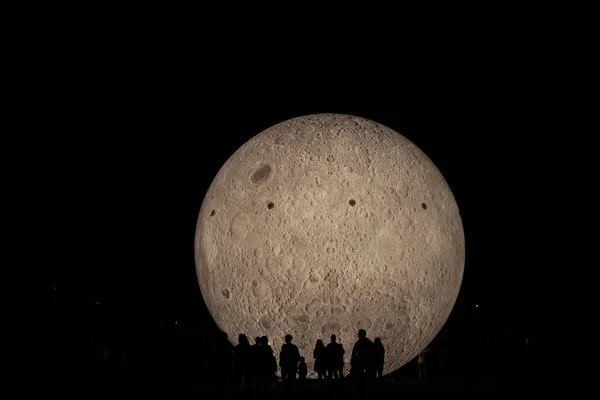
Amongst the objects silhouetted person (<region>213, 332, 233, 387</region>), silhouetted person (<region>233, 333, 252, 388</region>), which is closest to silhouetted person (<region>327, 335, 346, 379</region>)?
silhouetted person (<region>233, 333, 252, 388</region>)

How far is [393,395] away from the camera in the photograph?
13.9 m

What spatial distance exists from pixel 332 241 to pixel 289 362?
1.94 m

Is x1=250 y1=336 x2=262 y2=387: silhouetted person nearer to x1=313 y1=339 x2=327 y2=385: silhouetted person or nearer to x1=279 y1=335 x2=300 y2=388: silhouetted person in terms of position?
x1=279 y1=335 x2=300 y2=388: silhouetted person

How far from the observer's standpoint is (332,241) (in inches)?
583

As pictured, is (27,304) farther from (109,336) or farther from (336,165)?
(336,165)

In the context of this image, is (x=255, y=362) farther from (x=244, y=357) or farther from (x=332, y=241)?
(x=332, y=241)

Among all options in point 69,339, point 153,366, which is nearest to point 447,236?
point 153,366

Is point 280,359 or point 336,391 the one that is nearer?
point 280,359

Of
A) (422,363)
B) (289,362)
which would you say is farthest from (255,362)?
(422,363)

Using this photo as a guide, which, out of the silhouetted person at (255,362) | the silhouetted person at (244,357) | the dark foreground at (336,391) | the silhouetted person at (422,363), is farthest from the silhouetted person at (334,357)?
the silhouetted person at (422,363)

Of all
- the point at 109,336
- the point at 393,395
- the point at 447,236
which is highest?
the point at 447,236

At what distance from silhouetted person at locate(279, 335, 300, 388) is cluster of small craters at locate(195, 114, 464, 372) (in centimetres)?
110

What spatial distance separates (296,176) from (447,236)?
2537mm

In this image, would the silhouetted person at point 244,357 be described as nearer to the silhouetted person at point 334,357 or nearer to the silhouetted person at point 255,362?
the silhouetted person at point 255,362
